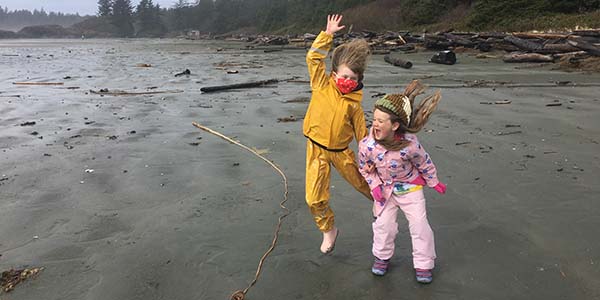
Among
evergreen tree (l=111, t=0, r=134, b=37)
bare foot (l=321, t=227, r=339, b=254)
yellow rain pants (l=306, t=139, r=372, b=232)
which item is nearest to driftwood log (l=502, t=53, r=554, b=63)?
yellow rain pants (l=306, t=139, r=372, b=232)

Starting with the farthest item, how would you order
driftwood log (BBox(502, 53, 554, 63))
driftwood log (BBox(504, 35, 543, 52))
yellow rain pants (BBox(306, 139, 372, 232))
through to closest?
driftwood log (BBox(504, 35, 543, 52)) < driftwood log (BBox(502, 53, 554, 63)) < yellow rain pants (BBox(306, 139, 372, 232))

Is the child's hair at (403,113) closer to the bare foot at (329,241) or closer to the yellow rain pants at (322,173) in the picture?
the yellow rain pants at (322,173)

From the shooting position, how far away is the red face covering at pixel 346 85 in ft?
9.57

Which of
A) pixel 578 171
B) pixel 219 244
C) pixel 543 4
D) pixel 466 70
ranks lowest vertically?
pixel 219 244

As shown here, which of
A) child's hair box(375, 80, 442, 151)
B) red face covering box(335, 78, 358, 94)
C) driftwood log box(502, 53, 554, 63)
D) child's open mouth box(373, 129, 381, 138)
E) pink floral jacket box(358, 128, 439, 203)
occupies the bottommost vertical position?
pink floral jacket box(358, 128, 439, 203)

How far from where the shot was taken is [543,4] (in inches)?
1254

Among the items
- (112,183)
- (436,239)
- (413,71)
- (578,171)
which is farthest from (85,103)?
(413,71)

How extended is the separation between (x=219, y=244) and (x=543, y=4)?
35.8 meters

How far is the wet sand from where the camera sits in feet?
9.14

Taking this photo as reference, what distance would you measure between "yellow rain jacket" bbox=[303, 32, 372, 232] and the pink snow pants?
36 cm

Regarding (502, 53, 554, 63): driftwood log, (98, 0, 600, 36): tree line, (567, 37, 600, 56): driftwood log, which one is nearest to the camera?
(567, 37, 600, 56): driftwood log

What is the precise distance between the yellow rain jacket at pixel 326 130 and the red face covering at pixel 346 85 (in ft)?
0.11

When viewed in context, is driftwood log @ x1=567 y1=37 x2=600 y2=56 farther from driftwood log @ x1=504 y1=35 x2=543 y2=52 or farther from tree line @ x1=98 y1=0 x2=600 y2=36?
tree line @ x1=98 y1=0 x2=600 y2=36

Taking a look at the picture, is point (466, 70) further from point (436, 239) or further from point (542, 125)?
point (436, 239)
